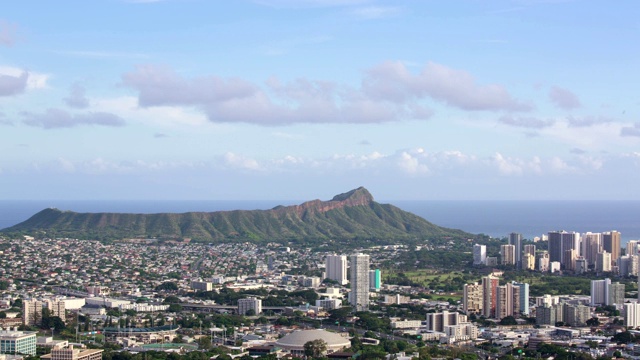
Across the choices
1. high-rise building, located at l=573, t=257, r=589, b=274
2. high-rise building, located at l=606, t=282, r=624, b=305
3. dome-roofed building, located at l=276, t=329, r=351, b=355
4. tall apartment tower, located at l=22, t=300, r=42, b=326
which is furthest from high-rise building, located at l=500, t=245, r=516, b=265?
tall apartment tower, located at l=22, t=300, r=42, b=326

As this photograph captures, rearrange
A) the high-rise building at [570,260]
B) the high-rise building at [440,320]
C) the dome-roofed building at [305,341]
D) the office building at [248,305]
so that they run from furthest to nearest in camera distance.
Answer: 1. the high-rise building at [570,260]
2. the office building at [248,305]
3. the high-rise building at [440,320]
4. the dome-roofed building at [305,341]

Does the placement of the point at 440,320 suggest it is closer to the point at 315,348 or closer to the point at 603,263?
the point at 315,348

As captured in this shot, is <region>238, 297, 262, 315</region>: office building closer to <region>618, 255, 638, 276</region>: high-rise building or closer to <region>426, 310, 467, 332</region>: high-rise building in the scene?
<region>426, 310, 467, 332</region>: high-rise building

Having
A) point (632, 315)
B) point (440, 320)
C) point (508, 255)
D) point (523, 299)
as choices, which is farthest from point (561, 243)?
point (440, 320)

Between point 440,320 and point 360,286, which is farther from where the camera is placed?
point 360,286

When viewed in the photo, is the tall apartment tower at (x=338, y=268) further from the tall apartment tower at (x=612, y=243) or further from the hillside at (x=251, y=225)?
the hillside at (x=251, y=225)

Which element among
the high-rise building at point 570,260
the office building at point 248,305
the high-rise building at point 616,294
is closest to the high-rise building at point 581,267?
the high-rise building at point 570,260
